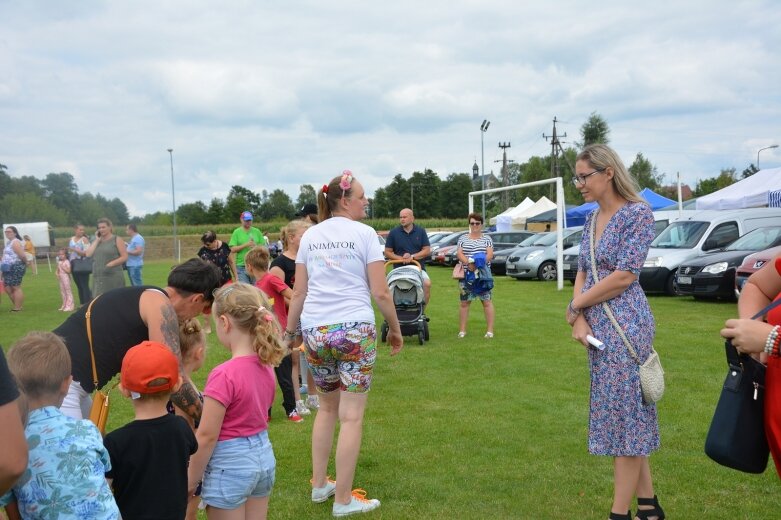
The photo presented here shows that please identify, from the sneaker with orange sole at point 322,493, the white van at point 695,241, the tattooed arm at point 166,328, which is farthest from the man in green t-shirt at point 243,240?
the tattooed arm at point 166,328

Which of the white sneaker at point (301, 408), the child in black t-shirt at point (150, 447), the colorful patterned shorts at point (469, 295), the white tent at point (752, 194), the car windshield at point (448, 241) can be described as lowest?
the white sneaker at point (301, 408)

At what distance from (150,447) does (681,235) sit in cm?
1723

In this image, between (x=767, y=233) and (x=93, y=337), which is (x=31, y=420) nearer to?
(x=93, y=337)

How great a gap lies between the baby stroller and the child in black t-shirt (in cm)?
795

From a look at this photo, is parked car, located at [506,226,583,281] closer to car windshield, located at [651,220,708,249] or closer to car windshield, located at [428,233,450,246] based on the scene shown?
car windshield, located at [651,220,708,249]

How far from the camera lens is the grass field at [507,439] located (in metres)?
4.64

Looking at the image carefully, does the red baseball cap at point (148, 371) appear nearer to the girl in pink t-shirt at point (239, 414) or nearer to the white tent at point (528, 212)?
the girl in pink t-shirt at point (239, 414)

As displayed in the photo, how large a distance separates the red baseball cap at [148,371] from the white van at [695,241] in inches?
617

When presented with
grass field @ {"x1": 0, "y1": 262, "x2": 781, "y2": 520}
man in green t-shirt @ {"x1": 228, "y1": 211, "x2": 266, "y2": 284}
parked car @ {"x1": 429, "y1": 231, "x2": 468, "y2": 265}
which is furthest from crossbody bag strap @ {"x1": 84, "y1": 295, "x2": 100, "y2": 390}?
parked car @ {"x1": 429, "y1": 231, "x2": 468, "y2": 265}

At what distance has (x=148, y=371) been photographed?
2805 mm

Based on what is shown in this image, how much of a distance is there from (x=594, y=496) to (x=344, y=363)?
74.1 inches

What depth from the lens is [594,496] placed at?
472 cm

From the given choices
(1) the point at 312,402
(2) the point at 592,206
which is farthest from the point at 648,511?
(2) the point at 592,206

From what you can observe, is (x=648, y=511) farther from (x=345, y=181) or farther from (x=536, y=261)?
(x=536, y=261)
